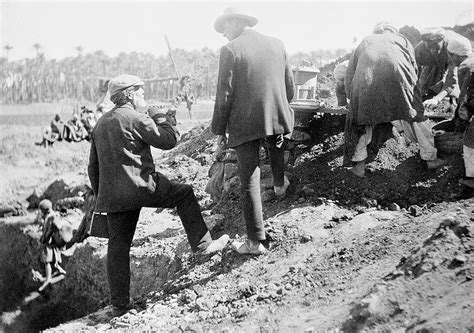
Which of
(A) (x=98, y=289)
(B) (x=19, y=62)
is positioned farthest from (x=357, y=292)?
(B) (x=19, y=62)

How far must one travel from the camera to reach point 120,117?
3.50 metres

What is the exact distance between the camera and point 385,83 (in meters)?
4.19

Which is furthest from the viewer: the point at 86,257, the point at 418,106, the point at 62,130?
the point at 62,130

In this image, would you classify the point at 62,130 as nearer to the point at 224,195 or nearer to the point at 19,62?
the point at 224,195

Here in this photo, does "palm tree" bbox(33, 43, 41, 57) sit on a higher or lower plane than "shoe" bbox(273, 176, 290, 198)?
higher

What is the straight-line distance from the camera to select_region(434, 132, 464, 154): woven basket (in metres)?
4.36

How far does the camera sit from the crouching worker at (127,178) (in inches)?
137

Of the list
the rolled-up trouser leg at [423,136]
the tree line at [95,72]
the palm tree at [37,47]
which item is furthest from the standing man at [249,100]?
the palm tree at [37,47]

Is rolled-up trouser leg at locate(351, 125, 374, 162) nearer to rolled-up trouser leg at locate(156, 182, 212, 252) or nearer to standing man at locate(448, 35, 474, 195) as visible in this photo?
standing man at locate(448, 35, 474, 195)

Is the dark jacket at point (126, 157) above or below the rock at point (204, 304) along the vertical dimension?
above

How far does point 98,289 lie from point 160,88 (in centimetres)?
3873

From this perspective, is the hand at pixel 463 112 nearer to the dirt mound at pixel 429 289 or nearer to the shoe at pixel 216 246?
the dirt mound at pixel 429 289

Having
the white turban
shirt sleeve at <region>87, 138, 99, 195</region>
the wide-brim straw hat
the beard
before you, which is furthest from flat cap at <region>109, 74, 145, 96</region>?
the white turban

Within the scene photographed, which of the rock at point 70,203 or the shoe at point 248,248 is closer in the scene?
the shoe at point 248,248
